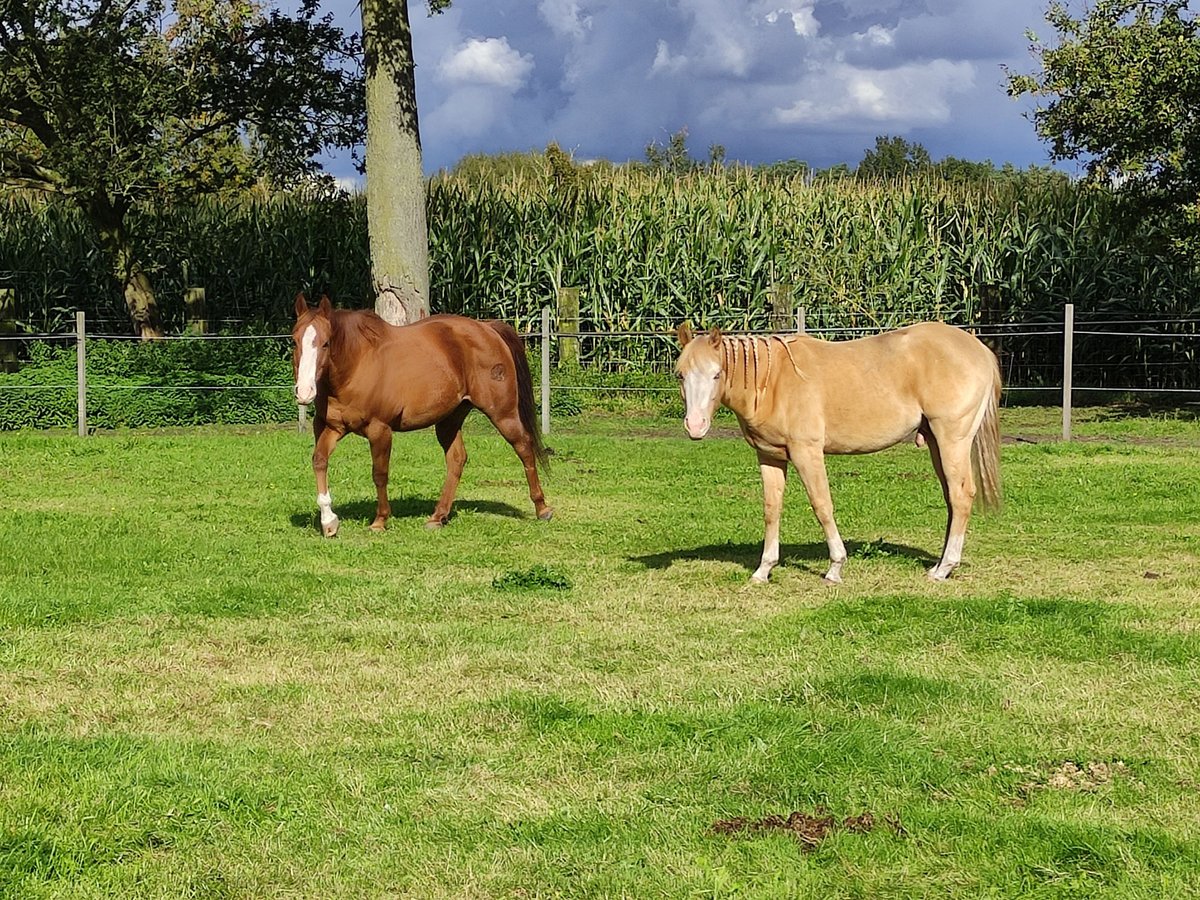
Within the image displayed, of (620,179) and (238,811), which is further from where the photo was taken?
(620,179)

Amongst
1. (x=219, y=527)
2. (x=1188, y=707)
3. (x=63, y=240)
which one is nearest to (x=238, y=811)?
(x=1188, y=707)

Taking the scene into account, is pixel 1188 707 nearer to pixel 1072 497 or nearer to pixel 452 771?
pixel 452 771

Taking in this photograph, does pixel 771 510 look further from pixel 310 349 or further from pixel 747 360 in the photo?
pixel 310 349

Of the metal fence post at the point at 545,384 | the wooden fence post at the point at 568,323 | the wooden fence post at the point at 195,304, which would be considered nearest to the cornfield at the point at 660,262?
the wooden fence post at the point at 195,304

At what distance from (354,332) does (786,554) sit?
11.6 ft

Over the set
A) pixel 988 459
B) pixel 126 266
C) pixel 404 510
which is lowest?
pixel 404 510

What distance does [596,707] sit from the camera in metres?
5.30

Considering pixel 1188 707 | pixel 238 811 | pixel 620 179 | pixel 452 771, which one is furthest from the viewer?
pixel 620 179

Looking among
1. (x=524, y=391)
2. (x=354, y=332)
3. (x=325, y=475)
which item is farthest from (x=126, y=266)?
(x=325, y=475)

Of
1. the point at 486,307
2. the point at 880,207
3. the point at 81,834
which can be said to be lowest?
the point at 81,834

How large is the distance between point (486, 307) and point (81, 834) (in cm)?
1882

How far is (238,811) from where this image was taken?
4.23 metres

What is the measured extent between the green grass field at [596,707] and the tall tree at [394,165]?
706cm

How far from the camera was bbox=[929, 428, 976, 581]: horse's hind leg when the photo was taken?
7910 millimetres
